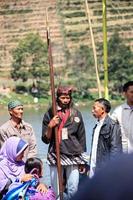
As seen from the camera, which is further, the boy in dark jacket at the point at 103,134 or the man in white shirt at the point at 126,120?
the man in white shirt at the point at 126,120

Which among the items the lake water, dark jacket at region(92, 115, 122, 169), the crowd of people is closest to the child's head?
the crowd of people

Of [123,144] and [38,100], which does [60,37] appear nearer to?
[38,100]

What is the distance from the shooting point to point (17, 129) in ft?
15.8

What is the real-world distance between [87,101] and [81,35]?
18073 mm

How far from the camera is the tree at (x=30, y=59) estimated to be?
2424 inches

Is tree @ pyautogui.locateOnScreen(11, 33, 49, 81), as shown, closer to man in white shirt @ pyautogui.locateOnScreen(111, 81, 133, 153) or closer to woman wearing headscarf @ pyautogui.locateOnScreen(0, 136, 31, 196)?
man in white shirt @ pyautogui.locateOnScreen(111, 81, 133, 153)

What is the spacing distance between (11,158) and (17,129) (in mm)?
742

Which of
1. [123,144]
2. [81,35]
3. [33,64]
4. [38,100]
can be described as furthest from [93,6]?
[123,144]

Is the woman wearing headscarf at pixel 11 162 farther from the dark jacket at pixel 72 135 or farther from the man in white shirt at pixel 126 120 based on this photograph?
the man in white shirt at pixel 126 120

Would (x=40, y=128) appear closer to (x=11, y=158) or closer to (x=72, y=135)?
(x=72, y=135)

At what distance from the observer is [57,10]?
7444 cm

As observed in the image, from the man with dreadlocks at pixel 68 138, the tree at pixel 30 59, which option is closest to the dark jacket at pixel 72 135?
the man with dreadlocks at pixel 68 138

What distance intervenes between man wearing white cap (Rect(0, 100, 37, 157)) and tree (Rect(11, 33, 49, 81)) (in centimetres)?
5535

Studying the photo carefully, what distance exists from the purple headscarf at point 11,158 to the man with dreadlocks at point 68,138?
0.49m
